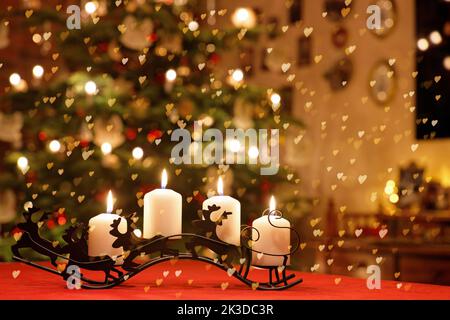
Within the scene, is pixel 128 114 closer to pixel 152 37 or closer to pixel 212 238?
pixel 152 37

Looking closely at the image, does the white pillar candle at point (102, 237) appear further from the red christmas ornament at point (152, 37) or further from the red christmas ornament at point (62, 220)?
the red christmas ornament at point (152, 37)

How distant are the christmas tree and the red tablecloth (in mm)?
1687

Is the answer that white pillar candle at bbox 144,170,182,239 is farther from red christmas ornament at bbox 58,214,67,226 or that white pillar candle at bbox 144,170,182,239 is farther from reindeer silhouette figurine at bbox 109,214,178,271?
red christmas ornament at bbox 58,214,67,226

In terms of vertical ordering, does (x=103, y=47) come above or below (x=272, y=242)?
above

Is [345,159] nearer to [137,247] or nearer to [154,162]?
[154,162]

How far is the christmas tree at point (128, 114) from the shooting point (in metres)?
3.22

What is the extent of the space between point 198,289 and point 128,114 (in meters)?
2.08

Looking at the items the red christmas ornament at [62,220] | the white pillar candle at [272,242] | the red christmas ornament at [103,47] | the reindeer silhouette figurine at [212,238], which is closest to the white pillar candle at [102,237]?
the reindeer silhouette figurine at [212,238]

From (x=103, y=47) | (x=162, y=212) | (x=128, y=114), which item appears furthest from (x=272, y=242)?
(x=103, y=47)

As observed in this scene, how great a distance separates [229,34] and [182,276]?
6.93ft

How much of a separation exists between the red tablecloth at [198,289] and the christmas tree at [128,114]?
169cm

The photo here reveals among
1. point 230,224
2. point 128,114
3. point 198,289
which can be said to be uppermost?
point 128,114

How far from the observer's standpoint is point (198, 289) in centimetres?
125
